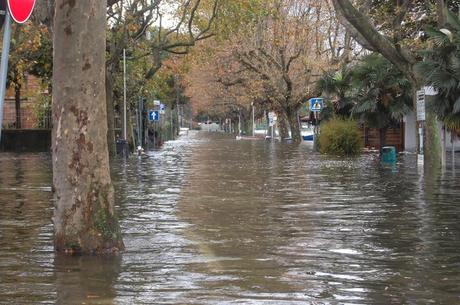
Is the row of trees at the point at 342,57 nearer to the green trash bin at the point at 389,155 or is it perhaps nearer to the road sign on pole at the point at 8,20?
the green trash bin at the point at 389,155

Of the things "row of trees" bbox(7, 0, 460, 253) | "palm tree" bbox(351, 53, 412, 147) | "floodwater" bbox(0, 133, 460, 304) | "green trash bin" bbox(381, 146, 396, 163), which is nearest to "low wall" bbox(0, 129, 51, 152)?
"row of trees" bbox(7, 0, 460, 253)

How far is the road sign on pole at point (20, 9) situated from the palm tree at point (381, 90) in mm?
25740

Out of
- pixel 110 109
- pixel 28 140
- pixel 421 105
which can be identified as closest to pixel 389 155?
pixel 421 105

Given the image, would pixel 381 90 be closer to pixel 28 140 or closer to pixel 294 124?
pixel 28 140

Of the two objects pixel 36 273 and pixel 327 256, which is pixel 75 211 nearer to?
pixel 36 273

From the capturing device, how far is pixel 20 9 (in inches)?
183

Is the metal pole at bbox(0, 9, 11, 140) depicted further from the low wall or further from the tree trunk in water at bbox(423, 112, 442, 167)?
the low wall

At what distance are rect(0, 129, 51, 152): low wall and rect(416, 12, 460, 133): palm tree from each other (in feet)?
88.5

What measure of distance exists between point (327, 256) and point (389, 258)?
69 centimetres

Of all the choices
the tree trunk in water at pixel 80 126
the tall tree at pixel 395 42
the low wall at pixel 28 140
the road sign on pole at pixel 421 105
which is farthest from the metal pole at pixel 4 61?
the low wall at pixel 28 140

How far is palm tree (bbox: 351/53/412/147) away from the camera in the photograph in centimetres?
2927

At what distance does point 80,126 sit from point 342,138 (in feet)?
81.7

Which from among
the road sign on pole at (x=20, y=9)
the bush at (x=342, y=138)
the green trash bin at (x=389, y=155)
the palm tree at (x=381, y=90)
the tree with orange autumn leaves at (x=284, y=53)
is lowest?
the green trash bin at (x=389, y=155)

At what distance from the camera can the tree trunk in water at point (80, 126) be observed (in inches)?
296
